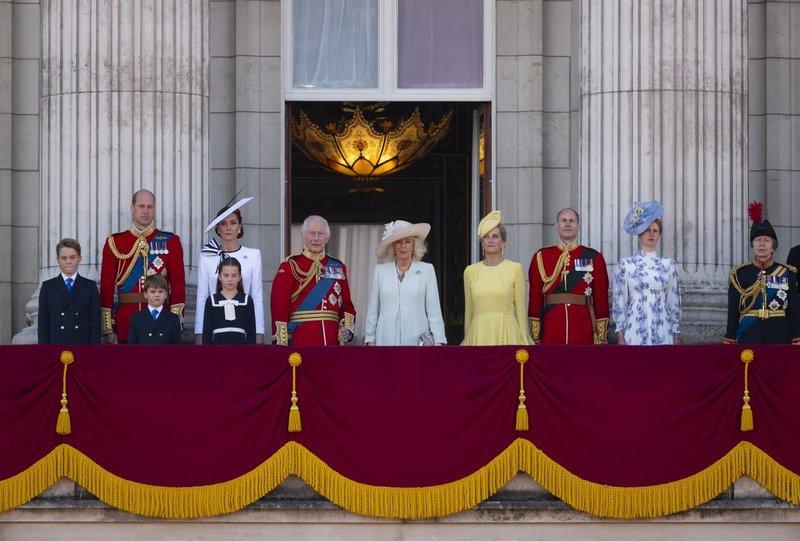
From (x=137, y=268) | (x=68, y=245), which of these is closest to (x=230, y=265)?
(x=137, y=268)

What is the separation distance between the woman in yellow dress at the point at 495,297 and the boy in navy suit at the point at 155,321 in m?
2.47

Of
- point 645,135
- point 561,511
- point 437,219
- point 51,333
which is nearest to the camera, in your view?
point 561,511

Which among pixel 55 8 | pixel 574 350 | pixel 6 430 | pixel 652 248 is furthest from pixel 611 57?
pixel 6 430

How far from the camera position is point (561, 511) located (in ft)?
45.6

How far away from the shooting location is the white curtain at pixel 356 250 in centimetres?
2216

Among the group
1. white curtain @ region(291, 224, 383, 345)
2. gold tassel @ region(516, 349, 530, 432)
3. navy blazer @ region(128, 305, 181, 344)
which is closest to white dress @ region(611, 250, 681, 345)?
gold tassel @ region(516, 349, 530, 432)

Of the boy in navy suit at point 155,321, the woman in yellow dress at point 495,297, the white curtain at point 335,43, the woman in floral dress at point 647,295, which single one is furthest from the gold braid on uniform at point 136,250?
the woman in floral dress at point 647,295

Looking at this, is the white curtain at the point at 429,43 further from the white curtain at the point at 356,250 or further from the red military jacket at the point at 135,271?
the white curtain at the point at 356,250

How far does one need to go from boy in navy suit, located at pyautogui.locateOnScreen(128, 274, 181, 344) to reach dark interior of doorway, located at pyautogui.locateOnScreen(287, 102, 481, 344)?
8.15 meters

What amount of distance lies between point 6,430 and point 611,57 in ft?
21.6

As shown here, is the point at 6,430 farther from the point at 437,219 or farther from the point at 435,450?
the point at 437,219

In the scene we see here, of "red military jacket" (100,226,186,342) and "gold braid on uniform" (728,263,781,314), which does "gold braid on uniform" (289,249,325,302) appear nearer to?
"red military jacket" (100,226,186,342)

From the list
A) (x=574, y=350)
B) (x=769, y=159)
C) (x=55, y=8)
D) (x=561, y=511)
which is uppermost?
(x=55, y=8)

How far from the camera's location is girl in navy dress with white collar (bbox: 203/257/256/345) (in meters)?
15.0
